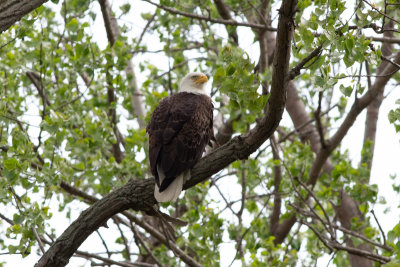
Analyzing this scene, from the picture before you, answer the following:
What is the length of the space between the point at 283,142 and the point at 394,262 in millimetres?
4689

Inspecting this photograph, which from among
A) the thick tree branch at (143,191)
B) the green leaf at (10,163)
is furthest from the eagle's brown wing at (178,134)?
the green leaf at (10,163)

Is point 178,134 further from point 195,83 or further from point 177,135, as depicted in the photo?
point 195,83

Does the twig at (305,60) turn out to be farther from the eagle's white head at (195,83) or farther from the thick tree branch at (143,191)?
the eagle's white head at (195,83)

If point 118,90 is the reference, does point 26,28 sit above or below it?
below

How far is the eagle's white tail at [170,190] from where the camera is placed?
14.2 feet

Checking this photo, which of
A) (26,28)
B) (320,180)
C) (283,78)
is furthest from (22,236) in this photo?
(320,180)

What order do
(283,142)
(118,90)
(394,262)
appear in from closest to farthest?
(394,262)
(118,90)
(283,142)

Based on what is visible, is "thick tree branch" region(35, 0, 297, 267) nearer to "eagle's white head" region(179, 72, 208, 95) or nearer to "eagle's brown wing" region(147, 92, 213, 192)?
"eagle's brown wing" region(147, 92, 213, 192)

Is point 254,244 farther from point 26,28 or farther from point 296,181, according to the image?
point 26,28

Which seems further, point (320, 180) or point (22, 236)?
point (320, 180)

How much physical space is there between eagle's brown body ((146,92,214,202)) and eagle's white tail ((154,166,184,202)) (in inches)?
0.5

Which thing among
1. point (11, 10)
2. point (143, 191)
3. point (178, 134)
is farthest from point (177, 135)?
point (11, 10)

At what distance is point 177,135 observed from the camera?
15.9 ft

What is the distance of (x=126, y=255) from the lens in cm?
768
